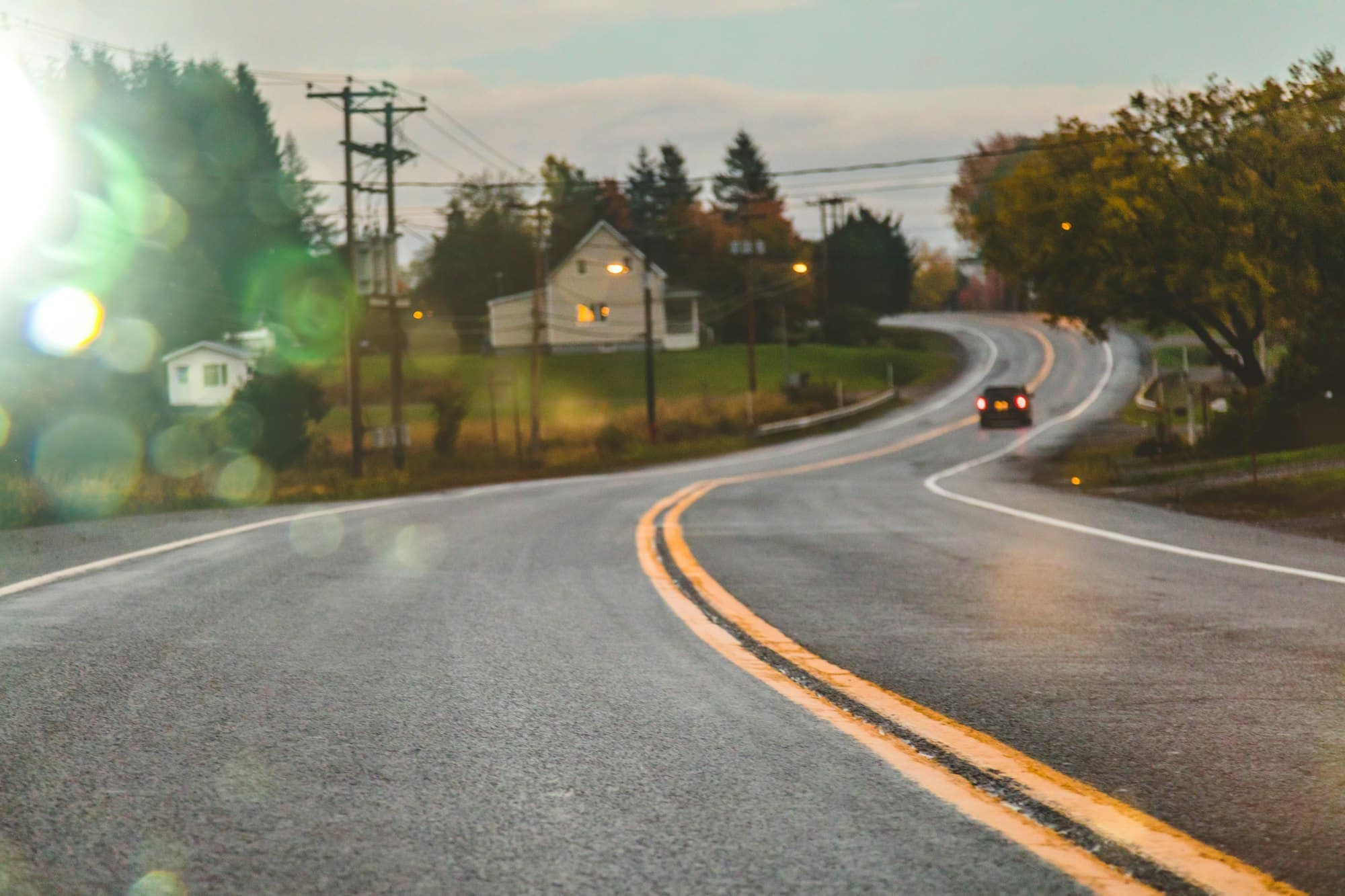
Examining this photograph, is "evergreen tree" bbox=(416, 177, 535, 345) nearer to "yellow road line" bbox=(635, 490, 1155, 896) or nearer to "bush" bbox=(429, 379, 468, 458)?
"bush" bbox=(429, 379, 468, 458)

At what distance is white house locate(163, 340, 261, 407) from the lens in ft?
245

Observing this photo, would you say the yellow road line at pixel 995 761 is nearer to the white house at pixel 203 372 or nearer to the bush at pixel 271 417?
the bush at pixel 271 417

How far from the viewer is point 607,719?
5.18 m

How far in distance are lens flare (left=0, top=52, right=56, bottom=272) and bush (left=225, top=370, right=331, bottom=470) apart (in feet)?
69.4

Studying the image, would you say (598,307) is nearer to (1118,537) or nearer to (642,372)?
(642,372)

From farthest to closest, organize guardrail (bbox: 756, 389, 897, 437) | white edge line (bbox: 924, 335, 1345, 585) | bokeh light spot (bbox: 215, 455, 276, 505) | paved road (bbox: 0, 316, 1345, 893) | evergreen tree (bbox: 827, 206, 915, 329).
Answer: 1. evergreen tree (bbox: 827, 206, 915, 329)
2. guardrail (bbox: 756, 389, 897, 437)
3. bokeh light spot (bbox: 215, 455, 276, 505)
4. white edge line (bbox: 924, 335, 1345, 585)
5. paved road (bbox: 0, 316, 1345, 893)

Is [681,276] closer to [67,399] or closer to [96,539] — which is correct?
[67,399]

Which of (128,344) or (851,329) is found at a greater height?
(851,329)

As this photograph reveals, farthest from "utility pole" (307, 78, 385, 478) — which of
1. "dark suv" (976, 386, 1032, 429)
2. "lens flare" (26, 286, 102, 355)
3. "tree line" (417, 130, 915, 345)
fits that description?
"tree line" (417, 130, 915, 345)

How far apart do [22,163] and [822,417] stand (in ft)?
135

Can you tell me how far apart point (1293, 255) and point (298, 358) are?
74.5 meters

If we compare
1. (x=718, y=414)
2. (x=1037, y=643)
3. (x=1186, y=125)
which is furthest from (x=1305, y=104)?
(x=718, y=414)

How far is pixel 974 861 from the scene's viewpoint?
341 centimetres

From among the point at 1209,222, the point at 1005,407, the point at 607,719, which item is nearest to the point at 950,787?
the point at 607,719
